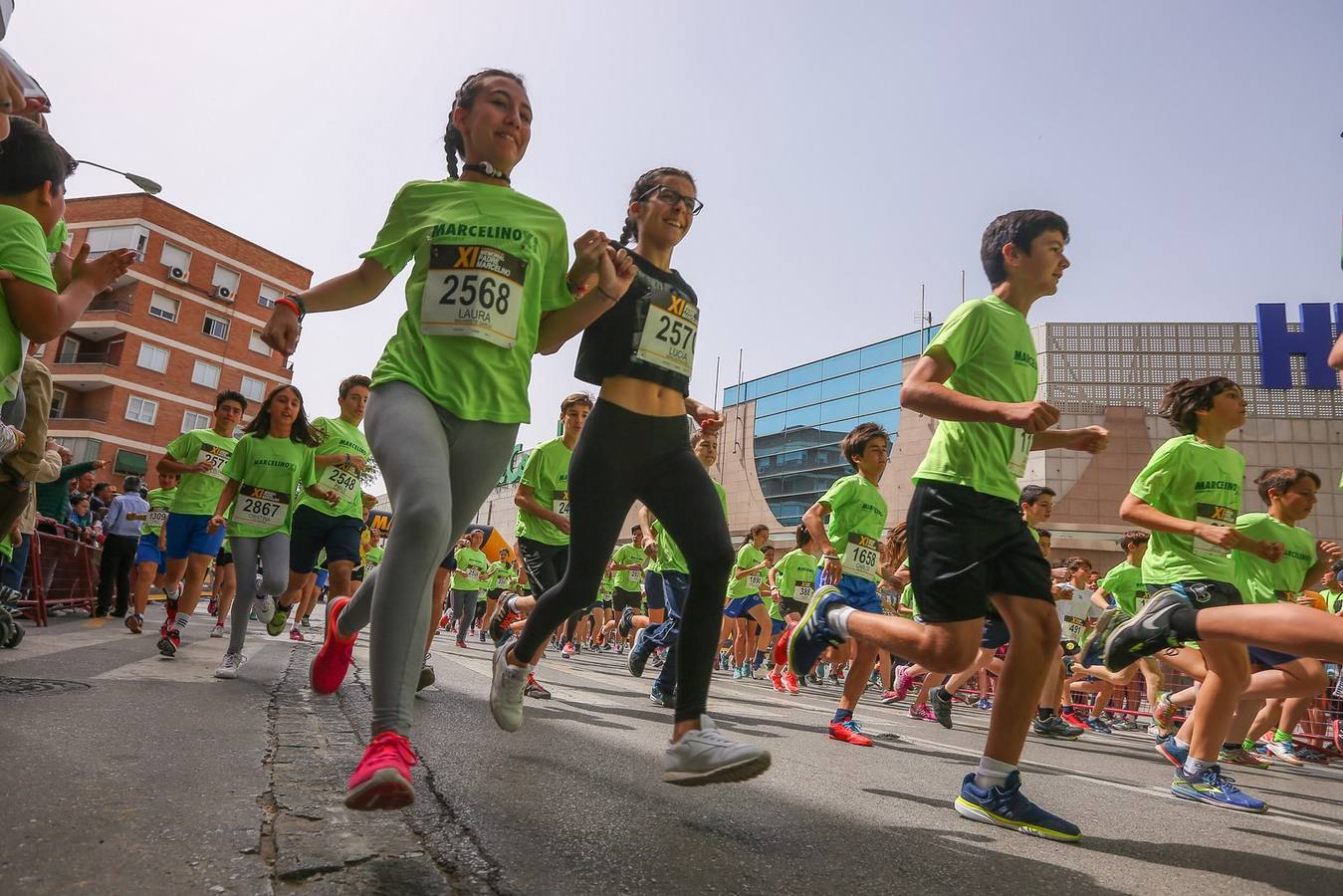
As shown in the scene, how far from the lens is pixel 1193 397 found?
4957mm

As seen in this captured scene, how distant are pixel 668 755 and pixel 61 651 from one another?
5.27 metres

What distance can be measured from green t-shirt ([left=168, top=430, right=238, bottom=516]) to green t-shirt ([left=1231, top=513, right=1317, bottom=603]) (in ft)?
25.6

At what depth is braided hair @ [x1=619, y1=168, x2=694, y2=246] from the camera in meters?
3.75

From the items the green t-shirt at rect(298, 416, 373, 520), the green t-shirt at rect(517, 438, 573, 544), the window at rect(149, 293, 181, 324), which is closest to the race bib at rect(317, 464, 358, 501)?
the green t-shirt at rect(298, 416, 373, 520)

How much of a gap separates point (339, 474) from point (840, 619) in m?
4.20

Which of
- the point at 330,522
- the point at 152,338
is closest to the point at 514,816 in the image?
the point at 330,522

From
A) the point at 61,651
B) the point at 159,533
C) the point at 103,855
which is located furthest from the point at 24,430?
the point at 159,533

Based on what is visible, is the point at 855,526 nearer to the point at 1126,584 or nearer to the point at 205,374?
the point at 1126,584

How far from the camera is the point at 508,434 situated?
8.96 ft

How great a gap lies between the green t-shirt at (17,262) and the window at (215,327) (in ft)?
157

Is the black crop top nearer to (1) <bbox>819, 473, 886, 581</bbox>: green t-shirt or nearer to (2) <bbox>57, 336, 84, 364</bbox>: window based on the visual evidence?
(1) <bbox>819, 473, 886, 581</bbox>: green t-shirt

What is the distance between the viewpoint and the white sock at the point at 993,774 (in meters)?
3.13

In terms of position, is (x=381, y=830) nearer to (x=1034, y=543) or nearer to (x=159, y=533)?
(x=1034, y=543)

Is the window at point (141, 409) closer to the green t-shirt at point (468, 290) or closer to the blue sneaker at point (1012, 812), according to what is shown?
the green t-shirt at point (468, 290)
